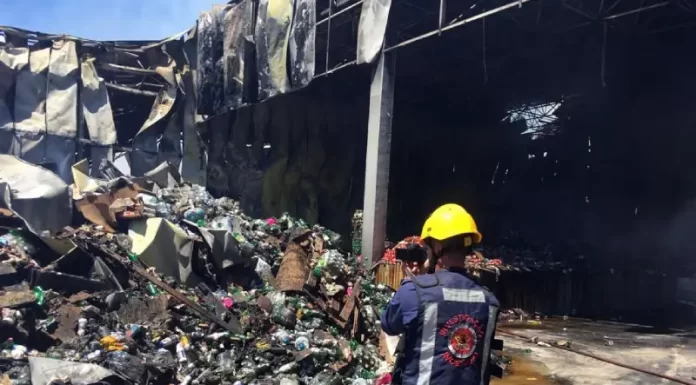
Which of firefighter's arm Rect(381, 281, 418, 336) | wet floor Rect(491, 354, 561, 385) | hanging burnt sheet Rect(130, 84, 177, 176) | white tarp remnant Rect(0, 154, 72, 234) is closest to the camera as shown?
firefighter's arm Rect(381, 281, 418, 336)

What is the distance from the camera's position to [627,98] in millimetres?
15062

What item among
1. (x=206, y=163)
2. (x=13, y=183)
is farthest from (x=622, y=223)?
(x=13, y=183)

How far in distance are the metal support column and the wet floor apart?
338cm

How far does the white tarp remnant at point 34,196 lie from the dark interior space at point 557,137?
7166 millimetres

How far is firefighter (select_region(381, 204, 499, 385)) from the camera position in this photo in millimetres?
2291

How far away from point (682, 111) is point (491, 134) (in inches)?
209

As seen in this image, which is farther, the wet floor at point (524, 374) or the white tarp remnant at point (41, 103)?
the white tarp remnant at point (41, 103)

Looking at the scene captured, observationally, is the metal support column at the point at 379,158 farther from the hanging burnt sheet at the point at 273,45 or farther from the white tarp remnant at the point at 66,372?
the white tarp remnant at the point at 66,372

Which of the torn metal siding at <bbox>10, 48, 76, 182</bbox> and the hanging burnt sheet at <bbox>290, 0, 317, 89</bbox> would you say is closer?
the hanging burnt sheet at <bbox>290, 0, 317, 89</bbox>

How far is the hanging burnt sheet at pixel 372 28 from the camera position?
9.99m

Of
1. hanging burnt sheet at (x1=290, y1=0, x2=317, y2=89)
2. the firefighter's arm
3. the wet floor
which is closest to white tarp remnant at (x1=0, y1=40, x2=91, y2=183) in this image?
hanging burnt sheet at (x1=290, y1=0, x2=317, y2=89)

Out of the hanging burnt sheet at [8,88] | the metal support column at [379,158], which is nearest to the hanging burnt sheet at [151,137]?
the hanging burnt sheet at [8,88]

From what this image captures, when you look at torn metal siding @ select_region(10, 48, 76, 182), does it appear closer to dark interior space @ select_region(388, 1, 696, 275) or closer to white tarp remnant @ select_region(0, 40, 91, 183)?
white tarp remnant @ select_region(0, 40, 91, 183)

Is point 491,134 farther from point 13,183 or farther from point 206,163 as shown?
point 13,183
